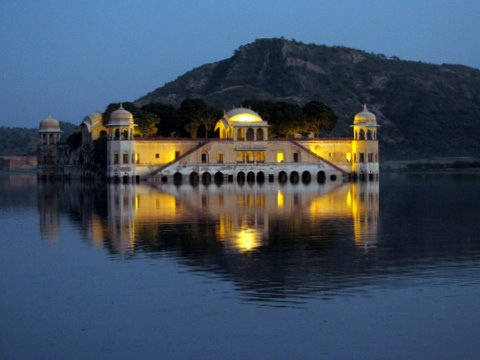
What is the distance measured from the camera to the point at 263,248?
2116 centimetres

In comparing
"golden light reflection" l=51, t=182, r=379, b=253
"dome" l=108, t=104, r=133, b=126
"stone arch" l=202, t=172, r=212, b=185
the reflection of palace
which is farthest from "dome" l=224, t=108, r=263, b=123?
"golden light reflection" l=51, t=182, r=379, b=253

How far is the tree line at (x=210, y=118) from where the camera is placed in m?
77.8

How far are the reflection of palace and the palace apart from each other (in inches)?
764

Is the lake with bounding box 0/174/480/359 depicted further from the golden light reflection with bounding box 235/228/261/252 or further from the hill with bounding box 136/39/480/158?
the hill with bounding box 136/39/480/158

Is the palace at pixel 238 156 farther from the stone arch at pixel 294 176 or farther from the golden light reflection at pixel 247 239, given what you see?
the golden light reflection at pixel 247 239

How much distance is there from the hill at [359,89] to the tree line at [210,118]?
37.2m

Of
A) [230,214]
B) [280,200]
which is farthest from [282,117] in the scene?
[230,214]

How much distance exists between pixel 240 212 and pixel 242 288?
57.2ft

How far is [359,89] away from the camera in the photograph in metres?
151

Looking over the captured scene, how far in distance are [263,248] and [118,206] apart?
17485 mm

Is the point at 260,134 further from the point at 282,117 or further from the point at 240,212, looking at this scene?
the point at 240,212

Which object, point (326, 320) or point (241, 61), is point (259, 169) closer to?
point (326, 320)

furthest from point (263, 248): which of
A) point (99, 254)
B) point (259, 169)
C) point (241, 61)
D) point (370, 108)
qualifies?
point (241, 61)

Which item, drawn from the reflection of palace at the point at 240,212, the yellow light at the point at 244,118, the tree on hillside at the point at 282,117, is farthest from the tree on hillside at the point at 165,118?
the reflection of palace at the point at 240,212
